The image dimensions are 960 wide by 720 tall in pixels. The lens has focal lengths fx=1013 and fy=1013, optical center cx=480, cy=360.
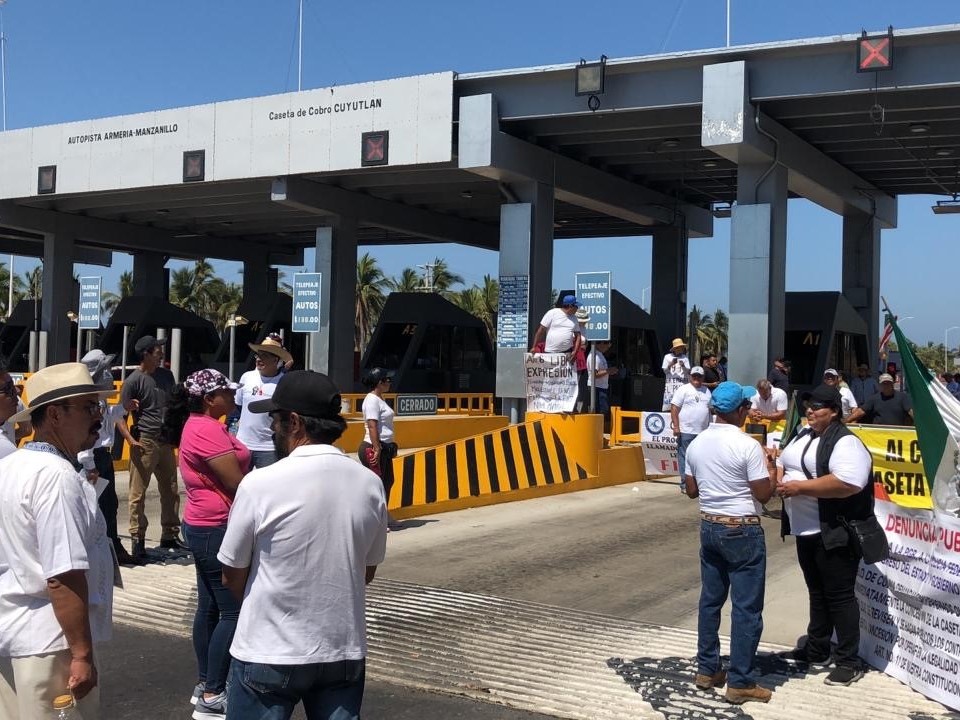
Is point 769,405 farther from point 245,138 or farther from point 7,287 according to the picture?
point 7,287

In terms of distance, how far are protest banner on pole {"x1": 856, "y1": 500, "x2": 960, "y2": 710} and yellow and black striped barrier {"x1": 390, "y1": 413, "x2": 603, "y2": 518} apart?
6.60 metres

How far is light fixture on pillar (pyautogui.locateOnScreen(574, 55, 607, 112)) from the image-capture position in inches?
744

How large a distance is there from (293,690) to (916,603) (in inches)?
162

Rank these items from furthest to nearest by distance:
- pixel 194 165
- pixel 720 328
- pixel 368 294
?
pixel 720 328 → pixel 368 294 → pixel 194 165

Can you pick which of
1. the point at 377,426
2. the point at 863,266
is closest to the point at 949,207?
the point at 863,266

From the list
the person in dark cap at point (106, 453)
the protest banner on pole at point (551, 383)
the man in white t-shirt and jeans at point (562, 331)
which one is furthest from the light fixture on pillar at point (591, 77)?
the person in dark cap at point (106, 453)

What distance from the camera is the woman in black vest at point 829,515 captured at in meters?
5.89

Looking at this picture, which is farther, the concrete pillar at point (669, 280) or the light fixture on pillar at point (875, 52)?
the concrete pillar at point (669, 280)

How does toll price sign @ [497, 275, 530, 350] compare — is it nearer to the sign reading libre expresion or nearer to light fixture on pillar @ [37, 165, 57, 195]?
the sign reading libre expresion

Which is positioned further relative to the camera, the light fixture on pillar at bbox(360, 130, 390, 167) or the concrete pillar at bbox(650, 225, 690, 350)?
the concrete pillar at bbox(650, 225, 690, 350)

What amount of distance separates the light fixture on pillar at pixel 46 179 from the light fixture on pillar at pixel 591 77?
602 inches

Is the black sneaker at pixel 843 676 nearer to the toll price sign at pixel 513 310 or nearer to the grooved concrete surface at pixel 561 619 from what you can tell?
the grooved concrete surface at pixel 561 619

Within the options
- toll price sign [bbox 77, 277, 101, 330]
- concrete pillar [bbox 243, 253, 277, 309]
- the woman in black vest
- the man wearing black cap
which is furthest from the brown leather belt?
concrete pillar [bbox 243, 253, 277, 309]

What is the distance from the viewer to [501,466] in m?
13.7
